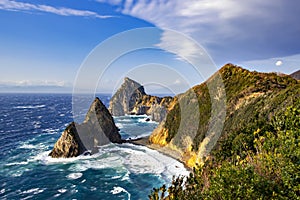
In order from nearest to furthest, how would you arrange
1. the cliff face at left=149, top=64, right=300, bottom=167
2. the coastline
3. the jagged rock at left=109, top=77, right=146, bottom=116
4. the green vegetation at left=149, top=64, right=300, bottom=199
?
1. the green vegetation at left=149, top=64, right=300, bottom=199
2. the cliff face at left=149, top=64, right=300, bottom=167
3. the coastline
4. the jagged rock at left=109, top=77, right=146, bottom=116

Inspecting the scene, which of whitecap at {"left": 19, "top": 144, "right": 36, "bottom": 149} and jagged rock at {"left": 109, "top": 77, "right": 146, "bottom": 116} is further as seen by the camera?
jagged rock at {"left": 109, "top": 77, "right": 146, "bottom": 116}

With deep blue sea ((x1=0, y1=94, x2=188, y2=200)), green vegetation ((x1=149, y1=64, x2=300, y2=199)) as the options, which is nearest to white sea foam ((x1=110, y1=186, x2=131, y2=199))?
deep blue sea ((x1=0, y1=94, x2=188, y2=200))

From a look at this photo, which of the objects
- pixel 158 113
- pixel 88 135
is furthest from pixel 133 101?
pixel 88 135

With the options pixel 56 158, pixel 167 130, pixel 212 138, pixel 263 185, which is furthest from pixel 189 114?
pixel 263 185

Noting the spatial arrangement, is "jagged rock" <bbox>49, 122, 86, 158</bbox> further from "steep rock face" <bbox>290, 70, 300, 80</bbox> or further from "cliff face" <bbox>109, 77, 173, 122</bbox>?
"steep rock face" <bbox>290, 70, 300, 80</bbox>

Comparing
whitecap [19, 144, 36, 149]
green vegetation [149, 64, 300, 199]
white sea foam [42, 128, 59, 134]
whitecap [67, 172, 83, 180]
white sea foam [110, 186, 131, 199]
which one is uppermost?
green vegetation [149, 64, 300, 199]

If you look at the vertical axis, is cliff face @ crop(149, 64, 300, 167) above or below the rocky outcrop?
above

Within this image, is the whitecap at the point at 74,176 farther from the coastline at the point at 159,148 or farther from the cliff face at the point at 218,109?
the cliff face at the point at 218,109
